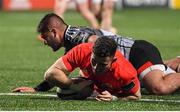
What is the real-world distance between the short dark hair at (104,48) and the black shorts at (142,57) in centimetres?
97

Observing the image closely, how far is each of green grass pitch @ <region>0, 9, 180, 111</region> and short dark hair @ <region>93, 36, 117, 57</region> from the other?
0.49 metres

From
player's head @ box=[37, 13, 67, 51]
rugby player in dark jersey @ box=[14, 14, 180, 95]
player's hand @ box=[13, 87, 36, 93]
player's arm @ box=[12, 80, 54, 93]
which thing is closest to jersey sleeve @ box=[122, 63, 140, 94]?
rugby player in dark jersey @ box=[14, 14, 180, 95]

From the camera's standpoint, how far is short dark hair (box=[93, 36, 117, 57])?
7273 millimetres

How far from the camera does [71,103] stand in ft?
24.6

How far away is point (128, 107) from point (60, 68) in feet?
2.74

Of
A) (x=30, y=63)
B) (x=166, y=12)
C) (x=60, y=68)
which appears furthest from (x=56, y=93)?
(x=166, y=12)

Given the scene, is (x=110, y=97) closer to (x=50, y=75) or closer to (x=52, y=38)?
(x=50, y=75)

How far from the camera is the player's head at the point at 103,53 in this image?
728 centimetres

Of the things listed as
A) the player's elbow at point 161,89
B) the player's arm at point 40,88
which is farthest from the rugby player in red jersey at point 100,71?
the player's arm at point 40,88

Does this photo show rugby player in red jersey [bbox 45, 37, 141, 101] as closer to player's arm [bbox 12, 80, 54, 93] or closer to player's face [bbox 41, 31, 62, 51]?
player's face [bbox 41, 31, 62, 51]

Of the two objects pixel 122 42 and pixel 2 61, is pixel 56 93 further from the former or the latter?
pixel 2 61

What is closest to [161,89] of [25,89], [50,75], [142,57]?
[142,57]

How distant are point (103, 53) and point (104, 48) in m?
0.05

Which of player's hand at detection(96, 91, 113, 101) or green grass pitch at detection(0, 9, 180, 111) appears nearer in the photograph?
green grass pitch at detection(0, 9, 180, 111)
